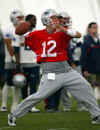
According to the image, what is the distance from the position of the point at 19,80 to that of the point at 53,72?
2.22 m

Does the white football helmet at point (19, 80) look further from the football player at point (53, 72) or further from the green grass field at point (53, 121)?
the football player at point (53, 72)

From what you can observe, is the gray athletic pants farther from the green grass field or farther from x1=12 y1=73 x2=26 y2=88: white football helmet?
x1=12 y1=73 x2=26 y2=88: white football helmet

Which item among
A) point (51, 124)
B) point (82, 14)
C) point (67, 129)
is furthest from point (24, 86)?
point (82, 14)

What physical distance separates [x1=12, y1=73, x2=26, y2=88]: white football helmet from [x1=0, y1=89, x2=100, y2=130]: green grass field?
0.53 meters

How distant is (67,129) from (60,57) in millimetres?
1031

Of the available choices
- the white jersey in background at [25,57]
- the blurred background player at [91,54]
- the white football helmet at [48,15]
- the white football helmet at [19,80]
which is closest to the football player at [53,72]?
the white football helmet at [48,15]

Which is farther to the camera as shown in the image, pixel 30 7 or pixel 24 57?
pixel 30 7

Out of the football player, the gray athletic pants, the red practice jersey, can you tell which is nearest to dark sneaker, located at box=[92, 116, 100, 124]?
the football player

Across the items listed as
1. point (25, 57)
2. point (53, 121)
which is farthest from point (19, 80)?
Answer: point (53, 121)

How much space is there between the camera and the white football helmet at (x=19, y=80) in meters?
11.3

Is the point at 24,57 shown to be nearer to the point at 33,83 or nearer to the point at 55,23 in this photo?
the point at 33,83

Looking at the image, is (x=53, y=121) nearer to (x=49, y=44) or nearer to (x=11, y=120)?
(x=11, y=120)

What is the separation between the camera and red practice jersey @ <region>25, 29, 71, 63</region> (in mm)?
8992

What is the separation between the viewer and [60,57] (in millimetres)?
9117
